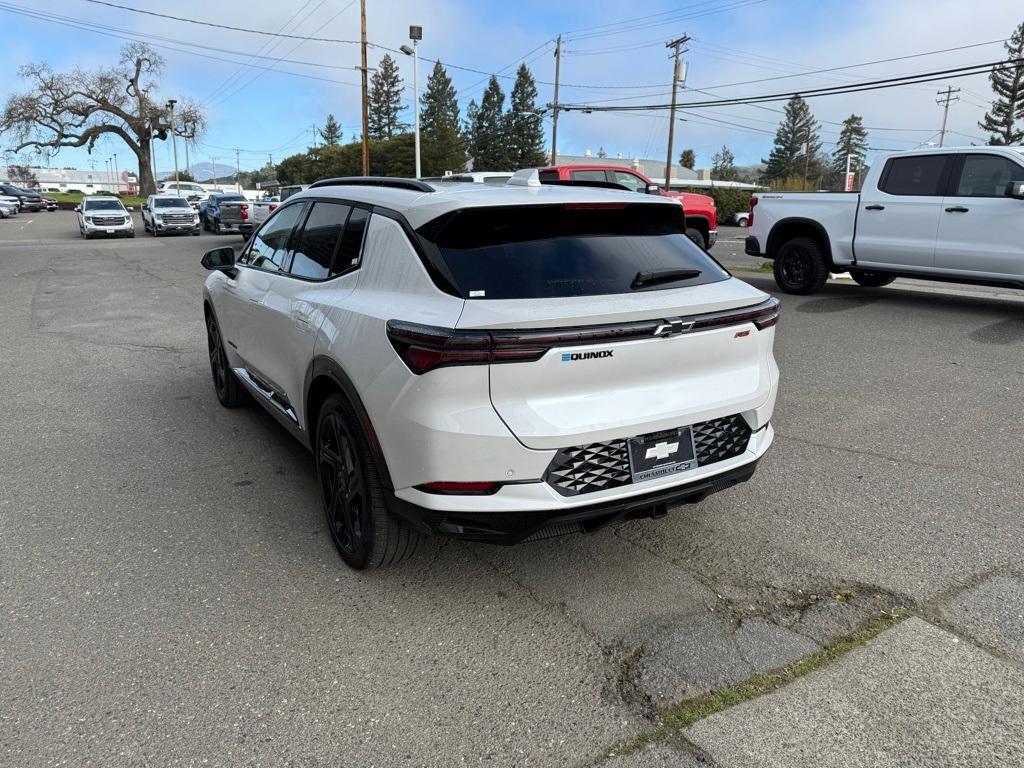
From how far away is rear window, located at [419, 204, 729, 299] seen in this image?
2.92 meters

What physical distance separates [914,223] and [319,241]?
830cm

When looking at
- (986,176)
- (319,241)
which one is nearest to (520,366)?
(319,241)

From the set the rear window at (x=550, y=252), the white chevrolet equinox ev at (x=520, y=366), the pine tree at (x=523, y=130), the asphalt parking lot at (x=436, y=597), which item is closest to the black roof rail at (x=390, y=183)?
the white chevrolet equinox ev at (x=520, y=366)

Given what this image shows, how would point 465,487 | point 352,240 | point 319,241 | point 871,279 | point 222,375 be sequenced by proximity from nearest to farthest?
1. point 465,487
2. point 352,240
3. point 319,241
4. point 222,375
5. point 871,279

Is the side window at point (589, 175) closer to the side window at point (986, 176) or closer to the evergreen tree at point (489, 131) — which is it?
the side window at point (986, 176)

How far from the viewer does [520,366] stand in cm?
268

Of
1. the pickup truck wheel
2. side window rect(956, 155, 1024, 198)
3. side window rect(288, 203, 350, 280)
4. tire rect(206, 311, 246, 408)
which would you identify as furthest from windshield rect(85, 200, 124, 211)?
side window rect(956, 155, 1024, 198)

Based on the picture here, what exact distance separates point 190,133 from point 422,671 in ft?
247

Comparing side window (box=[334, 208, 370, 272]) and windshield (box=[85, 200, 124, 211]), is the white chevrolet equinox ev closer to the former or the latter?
side window (box=[334, 208, 370, 272])

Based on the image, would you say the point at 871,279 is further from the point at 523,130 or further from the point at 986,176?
the point at 523,130

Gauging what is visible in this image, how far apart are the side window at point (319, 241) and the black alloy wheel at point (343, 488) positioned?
31.9 inches

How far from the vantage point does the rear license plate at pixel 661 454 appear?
2932mm

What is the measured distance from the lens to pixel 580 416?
2.77m

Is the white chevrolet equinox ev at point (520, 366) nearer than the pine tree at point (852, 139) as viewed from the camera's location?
Yes
